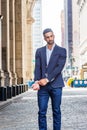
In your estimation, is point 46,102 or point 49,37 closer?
point 49,37

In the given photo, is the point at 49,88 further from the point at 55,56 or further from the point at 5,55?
the point at 5,55

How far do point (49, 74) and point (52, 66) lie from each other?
0.15 meters

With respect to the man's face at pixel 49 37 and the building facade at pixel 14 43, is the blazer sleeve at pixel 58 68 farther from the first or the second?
the building facade at pixel 14 43

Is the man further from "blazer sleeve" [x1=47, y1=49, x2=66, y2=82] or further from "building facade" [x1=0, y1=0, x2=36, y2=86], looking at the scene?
"building facade" [x1=0, y1=0, x2=36, y2=86]

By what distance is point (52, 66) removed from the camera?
25.3 ft

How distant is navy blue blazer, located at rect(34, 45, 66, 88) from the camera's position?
302 inches

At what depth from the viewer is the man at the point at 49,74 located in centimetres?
766

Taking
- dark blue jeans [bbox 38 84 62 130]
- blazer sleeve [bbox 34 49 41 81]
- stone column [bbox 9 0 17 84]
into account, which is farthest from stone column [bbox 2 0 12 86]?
dark blue jeans [bbox 38 84 62 130]

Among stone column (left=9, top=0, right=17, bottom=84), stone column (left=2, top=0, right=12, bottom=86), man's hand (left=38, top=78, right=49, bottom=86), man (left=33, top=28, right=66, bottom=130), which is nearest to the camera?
man's hand (left=38, top=78, right=49, bottom=86)

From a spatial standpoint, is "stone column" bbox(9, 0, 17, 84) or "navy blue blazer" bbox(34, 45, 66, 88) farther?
"stone column" bbox(9, 0, 17, 84)

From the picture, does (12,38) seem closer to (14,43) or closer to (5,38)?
(14,43)

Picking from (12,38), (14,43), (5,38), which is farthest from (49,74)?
(14,43)

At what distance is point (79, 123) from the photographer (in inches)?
516

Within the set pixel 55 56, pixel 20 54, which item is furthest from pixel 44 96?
pixel 20 54
